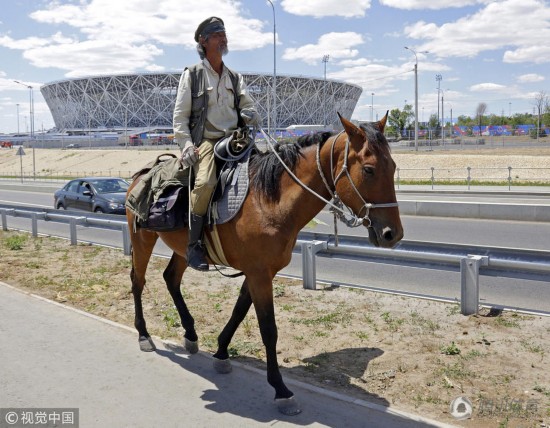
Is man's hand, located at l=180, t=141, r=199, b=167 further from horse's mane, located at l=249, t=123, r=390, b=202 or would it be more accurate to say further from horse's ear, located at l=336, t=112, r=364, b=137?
horse's ear, located at l=336, t=112, r=364, b=137

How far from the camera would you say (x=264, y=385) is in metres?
4.87

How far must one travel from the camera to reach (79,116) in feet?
474

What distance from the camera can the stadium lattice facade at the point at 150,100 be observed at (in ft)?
423

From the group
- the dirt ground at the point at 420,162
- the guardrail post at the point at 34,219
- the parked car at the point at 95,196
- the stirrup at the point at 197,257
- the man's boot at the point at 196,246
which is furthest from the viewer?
the dirt ground at the point at 420,162

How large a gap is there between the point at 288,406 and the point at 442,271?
559 cm

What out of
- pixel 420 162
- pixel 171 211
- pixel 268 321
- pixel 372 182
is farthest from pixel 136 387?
pixel 420 162

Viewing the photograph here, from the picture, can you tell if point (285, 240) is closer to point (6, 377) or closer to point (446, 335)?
point (446, 335)

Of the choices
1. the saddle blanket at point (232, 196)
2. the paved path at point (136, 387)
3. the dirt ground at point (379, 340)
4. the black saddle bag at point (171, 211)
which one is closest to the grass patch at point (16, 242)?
the dirt ground at point (379, 340)

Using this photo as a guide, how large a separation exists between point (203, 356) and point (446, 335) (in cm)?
248

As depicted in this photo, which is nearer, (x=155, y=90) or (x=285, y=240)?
(x=285, y=240)

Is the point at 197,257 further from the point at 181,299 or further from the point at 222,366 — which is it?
the point at 181,299

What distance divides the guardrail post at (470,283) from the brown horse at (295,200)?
9.13 feet

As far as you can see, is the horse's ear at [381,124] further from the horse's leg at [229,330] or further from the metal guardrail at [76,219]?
the metal guardrail at [76,219]

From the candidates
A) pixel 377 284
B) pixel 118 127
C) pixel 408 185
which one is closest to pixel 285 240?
pixel 377 284
